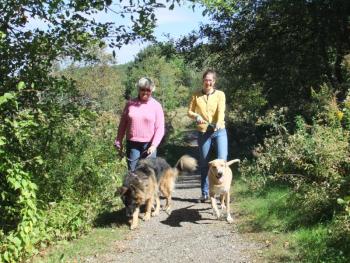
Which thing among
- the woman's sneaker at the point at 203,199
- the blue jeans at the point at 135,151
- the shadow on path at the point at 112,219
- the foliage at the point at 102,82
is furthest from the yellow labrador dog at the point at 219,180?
the foliage at the point at 102,82

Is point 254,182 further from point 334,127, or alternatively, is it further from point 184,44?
point 184,44

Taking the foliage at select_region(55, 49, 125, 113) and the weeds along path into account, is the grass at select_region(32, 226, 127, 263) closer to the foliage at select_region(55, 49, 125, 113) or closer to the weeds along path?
the weeds along path

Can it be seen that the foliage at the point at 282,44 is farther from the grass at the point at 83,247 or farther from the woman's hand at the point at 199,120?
the grass at the point at 83,247

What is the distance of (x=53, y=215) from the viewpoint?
20.3 feet

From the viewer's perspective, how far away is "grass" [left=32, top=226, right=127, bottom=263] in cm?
→ 573

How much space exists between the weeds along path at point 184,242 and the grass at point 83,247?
5.8 inches

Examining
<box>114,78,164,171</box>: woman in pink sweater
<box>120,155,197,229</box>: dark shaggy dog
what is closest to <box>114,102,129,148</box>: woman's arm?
<box>114,78,164,171</box>: woman in pink sweater

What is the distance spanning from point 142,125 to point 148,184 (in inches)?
37.6

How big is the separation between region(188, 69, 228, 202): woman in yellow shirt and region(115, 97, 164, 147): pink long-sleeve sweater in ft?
2.18

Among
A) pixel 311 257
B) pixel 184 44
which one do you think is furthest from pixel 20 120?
pixel 184 44

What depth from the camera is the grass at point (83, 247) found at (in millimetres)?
5727

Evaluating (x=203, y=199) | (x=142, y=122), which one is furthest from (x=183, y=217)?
(x=142, y=122)

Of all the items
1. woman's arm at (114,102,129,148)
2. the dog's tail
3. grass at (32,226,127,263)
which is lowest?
grass at (32,226,127,263)

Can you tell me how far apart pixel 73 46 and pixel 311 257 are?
151 inches
